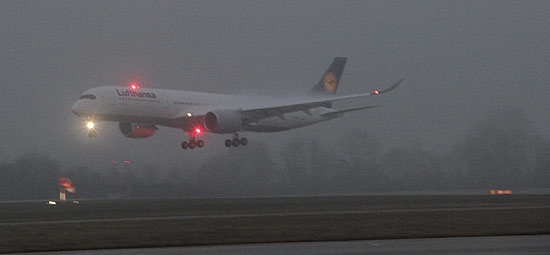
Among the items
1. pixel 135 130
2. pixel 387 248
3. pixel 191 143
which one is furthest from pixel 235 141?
pixel 387 248

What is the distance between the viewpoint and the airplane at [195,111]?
180ft

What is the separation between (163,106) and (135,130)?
17.7 feet

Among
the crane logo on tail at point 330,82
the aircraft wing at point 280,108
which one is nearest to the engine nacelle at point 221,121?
the aircraft wing at point 280,108

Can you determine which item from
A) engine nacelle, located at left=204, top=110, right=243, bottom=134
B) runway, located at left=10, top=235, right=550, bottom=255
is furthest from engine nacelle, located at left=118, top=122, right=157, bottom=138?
runway, located at left=10, top=235, right=550, bottom=255

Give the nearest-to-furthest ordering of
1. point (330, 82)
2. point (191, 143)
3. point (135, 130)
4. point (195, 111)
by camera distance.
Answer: point (195, 111) → point (135, 130) → point (191, 143) → point (330, 82)

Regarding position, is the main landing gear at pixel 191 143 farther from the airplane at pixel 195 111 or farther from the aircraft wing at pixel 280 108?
the aircraft wing at pixel 280 108

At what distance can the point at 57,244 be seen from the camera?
87.2 feet

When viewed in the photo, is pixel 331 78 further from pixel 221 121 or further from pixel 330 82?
pixel 221 121

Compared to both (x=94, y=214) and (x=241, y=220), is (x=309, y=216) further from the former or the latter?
(x=94, y=214)

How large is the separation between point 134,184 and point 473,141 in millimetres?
47919

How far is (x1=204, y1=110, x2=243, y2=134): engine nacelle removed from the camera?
60.2m

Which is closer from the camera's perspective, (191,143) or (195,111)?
(195,111)

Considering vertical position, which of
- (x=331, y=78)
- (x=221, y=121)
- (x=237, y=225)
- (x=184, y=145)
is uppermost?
(x=331, y=78)

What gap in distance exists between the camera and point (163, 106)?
57.6 meters
